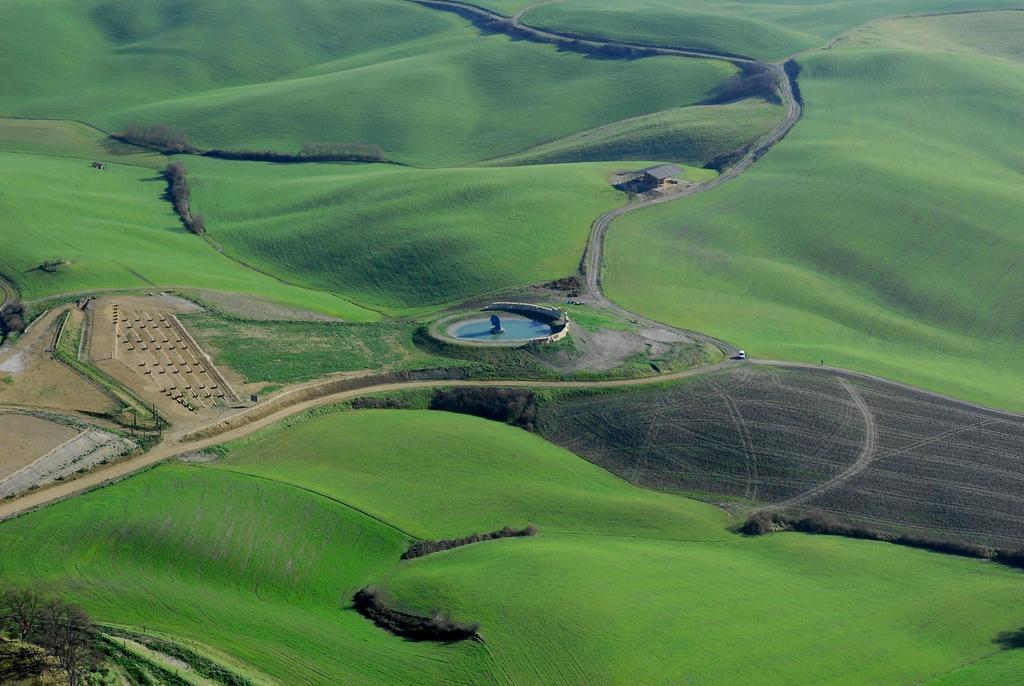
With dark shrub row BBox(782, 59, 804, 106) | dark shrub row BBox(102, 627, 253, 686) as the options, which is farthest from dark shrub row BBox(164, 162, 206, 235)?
dark shrub row BBox(782, 59, 804, 106)

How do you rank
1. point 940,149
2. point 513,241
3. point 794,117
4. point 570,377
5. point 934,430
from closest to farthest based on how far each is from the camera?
point 934,430 → point 570,377 → point 513,241 → point 940,149 → point 794,117

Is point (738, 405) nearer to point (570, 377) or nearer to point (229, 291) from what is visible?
point (570, 377)

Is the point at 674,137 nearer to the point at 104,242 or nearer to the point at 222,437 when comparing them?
the point at 104,242

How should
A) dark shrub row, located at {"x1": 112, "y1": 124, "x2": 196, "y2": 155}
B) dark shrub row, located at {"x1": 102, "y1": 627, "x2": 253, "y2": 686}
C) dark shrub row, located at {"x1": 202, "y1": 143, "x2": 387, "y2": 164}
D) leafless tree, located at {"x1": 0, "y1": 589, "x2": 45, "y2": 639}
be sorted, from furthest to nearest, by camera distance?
dark shrub row, located at {"x1": 112, "y1": 124, "x2": 196, "y2": 155} < dark shrub row, located at {"x1": 202, "y1": 143, "x2": 387, "y2": 164} < leafless tree, located at {"x1": 0, "y1": 589, "x2": 45, "y2": 639} < dark shrub row, located at {"x1": 102, "y1": 627, "x2": 253, "y2": 686}

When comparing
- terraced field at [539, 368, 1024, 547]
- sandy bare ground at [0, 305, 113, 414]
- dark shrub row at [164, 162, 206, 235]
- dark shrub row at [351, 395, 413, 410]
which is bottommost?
terraced field at [539, 368, 1024, 547]

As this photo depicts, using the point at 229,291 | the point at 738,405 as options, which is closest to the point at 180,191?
the point at 229,291

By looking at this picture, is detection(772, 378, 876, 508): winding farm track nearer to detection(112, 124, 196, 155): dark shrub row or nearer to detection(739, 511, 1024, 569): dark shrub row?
detection(739, 511, 1024, 569): dark shrub row

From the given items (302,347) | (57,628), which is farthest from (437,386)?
(57,628)
